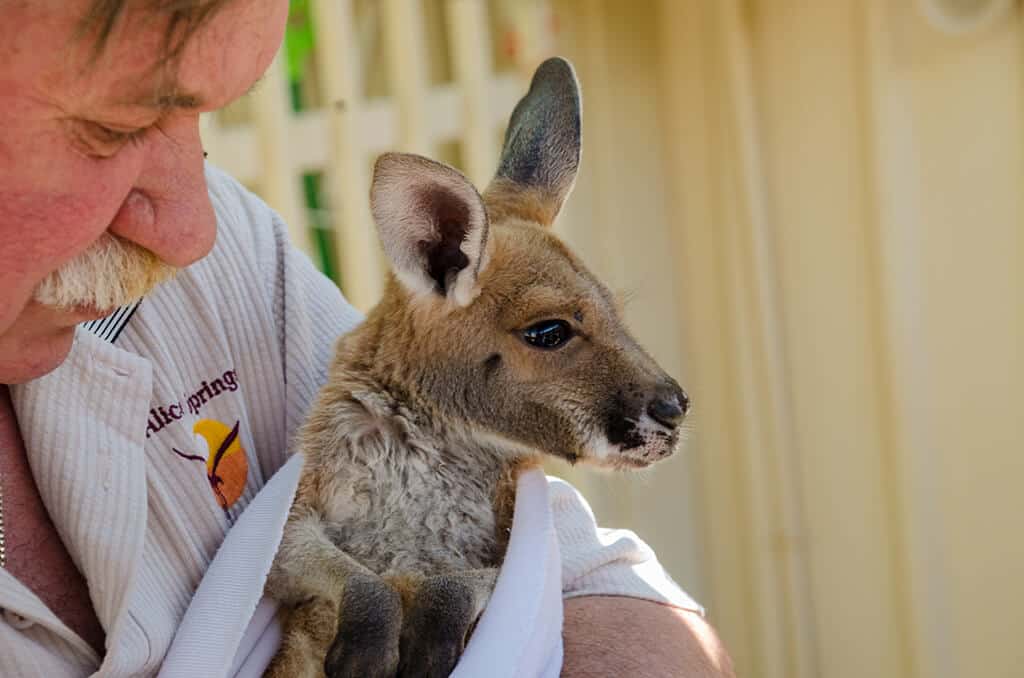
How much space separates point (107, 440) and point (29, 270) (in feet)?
0.84

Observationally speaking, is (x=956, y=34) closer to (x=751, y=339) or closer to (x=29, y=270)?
(x=751, y=339)

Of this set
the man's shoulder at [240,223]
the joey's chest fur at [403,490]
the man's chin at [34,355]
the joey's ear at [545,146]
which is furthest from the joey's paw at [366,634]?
the joey's ear at [545,146]

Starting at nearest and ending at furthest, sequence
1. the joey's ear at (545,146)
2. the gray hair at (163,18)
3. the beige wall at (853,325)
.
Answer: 1. the gray hair at (163,18)
2. the joey's ear at (545,146)
3. the beige wall at (853,325)

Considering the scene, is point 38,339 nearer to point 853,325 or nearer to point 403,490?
point 403,490

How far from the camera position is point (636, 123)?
3227 mm

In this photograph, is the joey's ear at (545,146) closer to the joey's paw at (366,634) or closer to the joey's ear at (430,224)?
the joey's ear at (430,224)

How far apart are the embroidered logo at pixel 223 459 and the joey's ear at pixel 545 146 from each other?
49 centimetres

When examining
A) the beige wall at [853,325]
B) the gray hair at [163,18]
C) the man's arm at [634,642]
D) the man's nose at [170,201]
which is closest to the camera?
the gray hair at [163,18]

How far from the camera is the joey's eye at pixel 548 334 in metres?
1.55

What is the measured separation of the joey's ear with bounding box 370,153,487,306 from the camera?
1450mm

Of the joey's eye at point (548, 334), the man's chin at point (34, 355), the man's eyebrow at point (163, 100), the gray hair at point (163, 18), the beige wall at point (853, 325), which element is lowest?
the beige wall at point (853, 325)

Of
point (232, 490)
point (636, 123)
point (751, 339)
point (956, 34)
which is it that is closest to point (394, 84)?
point (636, 123)

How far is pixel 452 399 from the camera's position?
1.53 metres

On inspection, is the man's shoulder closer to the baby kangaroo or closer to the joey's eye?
the baby kangaroo
